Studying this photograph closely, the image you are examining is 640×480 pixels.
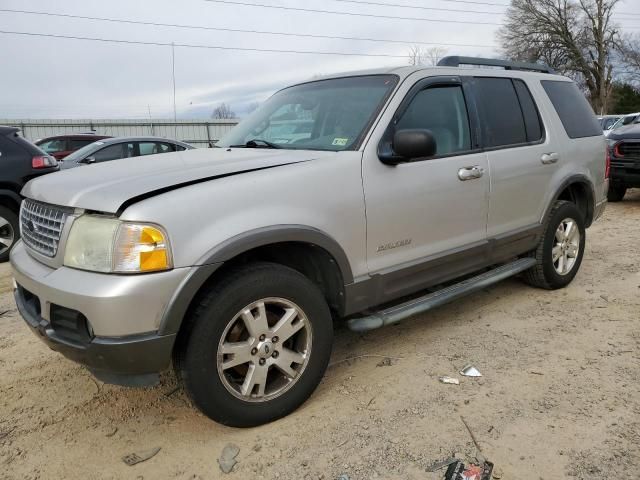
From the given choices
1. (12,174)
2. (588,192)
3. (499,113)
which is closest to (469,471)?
(499,113)

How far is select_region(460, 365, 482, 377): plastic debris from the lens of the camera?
3.20m

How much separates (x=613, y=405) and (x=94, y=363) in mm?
2709

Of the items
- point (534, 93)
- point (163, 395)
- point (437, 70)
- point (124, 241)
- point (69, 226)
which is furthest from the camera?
point (534, 93)

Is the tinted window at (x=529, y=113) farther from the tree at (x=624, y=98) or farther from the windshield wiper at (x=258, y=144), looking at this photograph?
the tree at (x=624, y=98)

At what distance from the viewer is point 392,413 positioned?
2.80 m

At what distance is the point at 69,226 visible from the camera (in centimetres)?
239

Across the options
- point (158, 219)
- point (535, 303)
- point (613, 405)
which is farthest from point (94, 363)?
point (535, 303)

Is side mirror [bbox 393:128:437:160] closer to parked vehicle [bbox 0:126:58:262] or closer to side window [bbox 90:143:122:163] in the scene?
parked vehicle [bbox 0:126:58:262]

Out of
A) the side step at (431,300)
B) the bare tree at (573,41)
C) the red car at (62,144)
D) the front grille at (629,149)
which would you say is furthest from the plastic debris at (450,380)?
the bare tree at (573,41)

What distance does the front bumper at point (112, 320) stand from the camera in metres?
2.18

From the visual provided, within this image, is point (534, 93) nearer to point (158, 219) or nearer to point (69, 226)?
point (158, 219)

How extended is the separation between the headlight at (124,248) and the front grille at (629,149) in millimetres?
9224

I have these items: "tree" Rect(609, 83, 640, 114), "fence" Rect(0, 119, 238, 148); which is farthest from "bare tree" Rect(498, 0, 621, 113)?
"fence" Rect(0, 119, 238, 148)

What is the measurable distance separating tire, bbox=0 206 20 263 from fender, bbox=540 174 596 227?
6138 millimetres
